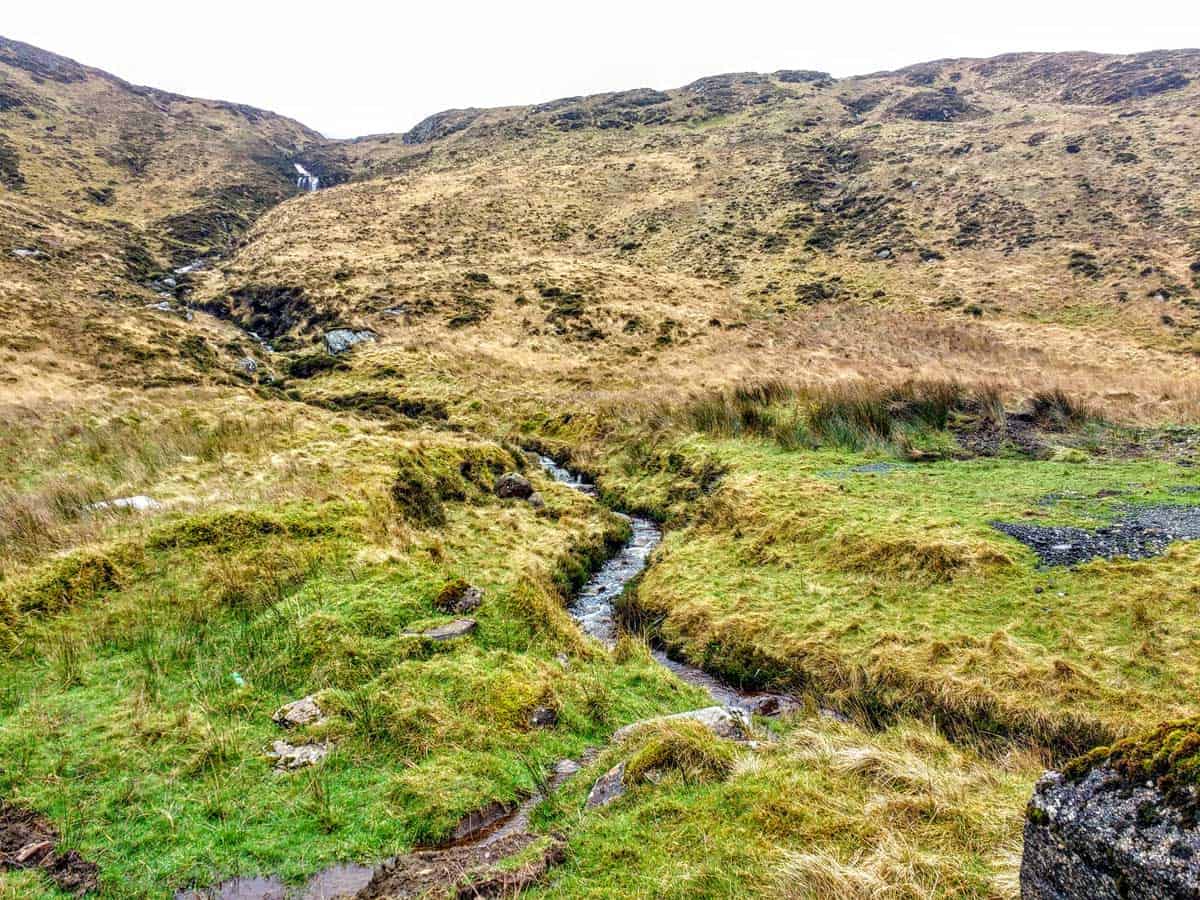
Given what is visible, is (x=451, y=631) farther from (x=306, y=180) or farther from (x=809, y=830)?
A: (x=306, y=180)

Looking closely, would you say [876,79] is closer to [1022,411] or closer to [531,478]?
[1022,411]

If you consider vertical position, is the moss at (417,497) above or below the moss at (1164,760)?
below

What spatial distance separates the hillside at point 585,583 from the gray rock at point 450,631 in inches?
2.3

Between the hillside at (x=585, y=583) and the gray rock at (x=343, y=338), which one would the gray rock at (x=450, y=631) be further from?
the gray rock at (x=343, y=338)

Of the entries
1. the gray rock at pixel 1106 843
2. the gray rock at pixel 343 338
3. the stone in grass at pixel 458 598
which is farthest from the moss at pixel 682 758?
the gray rock at pixel 343 338

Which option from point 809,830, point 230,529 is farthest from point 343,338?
point 809,830

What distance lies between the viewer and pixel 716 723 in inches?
324

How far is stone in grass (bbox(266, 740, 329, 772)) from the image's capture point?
7254 millimetres

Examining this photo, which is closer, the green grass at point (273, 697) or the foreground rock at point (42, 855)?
the foreground rock at point (42, 855)

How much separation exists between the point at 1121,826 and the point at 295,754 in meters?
7.59

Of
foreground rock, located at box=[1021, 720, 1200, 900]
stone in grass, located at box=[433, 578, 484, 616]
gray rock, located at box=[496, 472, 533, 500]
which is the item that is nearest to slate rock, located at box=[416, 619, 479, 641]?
stone in grass, located at box=[433, 578, 484, 616]

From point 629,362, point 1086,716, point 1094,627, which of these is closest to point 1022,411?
point 1094,627

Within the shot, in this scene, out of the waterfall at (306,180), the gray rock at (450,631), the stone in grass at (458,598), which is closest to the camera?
the gray rock at (450,631)

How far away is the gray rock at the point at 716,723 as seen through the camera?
26.2ft
